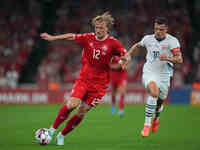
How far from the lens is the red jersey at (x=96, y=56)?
8.84 m

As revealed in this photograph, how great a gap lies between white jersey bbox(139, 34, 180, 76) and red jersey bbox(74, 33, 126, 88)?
44.1 inches

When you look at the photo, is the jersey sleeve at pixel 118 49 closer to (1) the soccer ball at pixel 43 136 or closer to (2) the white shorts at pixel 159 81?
(2) the white shorts at pixel 159 81

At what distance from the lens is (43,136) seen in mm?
8453

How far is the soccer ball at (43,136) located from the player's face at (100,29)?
202 cm

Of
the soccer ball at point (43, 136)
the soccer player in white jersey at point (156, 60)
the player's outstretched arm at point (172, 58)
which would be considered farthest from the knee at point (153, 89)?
the soccer ball at point (43, 136)

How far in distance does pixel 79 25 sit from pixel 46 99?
6.69 m

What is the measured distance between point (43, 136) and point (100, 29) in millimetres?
2221

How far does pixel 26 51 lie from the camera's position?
2666 centimetres

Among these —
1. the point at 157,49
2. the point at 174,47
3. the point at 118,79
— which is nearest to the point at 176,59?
the point at 174,47

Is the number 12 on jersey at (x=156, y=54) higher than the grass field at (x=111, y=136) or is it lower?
higher

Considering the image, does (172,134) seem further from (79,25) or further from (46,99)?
(79,25)

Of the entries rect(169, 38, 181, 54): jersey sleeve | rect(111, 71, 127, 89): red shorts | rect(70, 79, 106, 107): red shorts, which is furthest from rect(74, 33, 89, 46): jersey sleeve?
rect(111, 71, 127, 89): red shorts

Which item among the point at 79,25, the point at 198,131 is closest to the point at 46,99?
the point at 79,25

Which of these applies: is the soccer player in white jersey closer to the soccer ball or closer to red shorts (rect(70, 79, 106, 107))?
red shorts (rect(70, 79, 106, 107))
